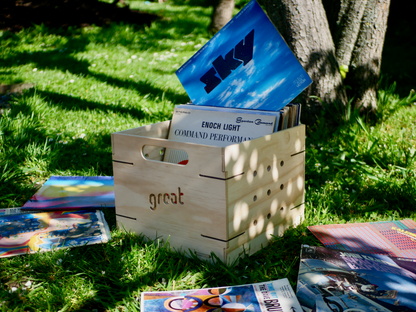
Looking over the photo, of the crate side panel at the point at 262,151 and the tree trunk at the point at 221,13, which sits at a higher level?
the tree trunk at the point at 221,13

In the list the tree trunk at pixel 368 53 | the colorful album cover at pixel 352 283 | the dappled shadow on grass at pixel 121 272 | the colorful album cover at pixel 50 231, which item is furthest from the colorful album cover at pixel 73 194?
the tree trunk at pixel 368 53

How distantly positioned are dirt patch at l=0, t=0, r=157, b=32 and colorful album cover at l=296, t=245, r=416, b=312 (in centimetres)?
671

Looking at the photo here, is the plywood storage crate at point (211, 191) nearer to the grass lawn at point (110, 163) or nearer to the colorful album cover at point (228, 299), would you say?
the grass lawn at point (110, 163)

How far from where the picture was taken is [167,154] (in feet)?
6.17

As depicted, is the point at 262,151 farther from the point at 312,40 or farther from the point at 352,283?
the point at 312,40

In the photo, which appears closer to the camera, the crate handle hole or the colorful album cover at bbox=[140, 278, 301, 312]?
the colorful album cover at bbox=[140, 278, 301, 312]

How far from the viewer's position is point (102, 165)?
253 centimetres

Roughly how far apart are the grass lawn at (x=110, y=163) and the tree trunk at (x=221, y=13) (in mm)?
1807

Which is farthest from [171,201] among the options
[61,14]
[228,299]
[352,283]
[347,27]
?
[61,14]

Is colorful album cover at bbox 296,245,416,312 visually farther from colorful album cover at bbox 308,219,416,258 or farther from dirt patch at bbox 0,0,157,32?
dirt patch at bbox 0,0,157,32

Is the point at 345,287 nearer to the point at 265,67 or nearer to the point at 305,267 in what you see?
the point at 305,267

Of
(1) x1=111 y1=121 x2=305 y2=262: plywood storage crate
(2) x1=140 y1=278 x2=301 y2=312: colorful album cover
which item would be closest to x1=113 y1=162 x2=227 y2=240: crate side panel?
(1) x1=111 y1=121 x2=305 y2=262: plywood storage crate

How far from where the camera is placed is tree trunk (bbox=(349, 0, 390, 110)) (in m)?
2.92

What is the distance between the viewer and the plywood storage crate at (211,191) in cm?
142
